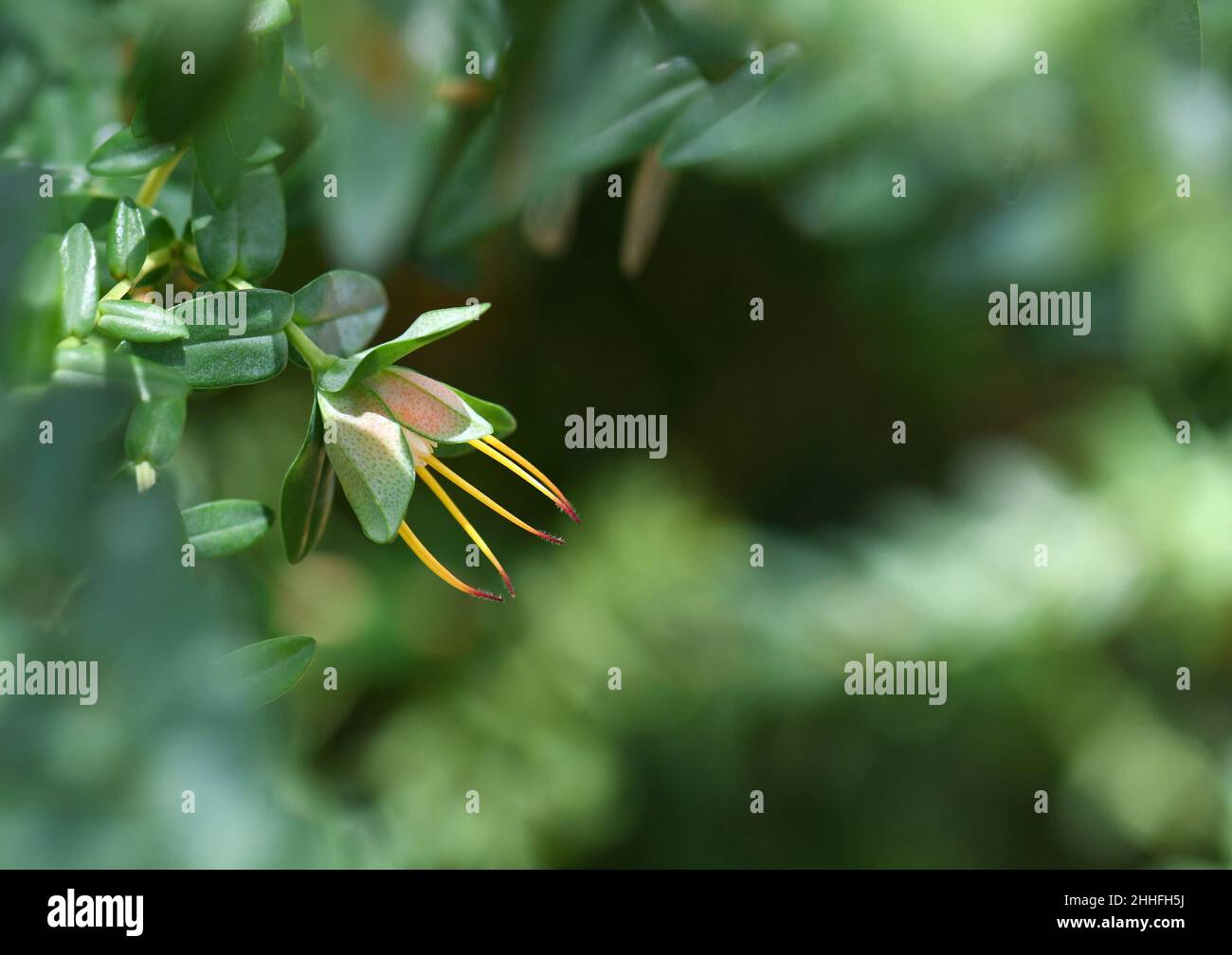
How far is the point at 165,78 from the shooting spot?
0.26 meters

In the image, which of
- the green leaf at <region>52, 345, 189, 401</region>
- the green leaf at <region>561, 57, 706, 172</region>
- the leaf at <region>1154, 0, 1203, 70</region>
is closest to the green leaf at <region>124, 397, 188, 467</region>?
the green leaf at <region>52, 345, 189, 401</region>

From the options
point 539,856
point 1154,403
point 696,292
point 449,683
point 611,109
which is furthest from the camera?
point 696,292

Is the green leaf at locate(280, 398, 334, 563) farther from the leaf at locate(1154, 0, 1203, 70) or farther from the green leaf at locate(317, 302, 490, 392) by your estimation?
the leaf at locate(1154, 0, 1203, 70)

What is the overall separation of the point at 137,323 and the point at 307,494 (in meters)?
0.07

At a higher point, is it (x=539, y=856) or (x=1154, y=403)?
(x=1154, y=403)

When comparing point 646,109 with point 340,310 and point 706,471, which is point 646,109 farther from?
point 706,471

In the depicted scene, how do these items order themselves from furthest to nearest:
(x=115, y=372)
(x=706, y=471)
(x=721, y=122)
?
1. (x=706, y=471)
2. (x=721, y=122)
3. (x=115, y=372)

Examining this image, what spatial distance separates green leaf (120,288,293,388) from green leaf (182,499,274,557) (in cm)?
4

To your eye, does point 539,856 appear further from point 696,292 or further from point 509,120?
point 509,120

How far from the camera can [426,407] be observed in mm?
308

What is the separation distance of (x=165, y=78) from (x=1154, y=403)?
45 centimetres

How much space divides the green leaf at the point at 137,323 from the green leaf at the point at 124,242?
0.02 metres

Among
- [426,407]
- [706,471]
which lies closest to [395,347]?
[426,407]
